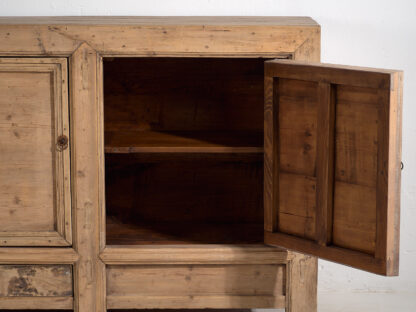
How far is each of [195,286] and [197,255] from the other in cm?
12

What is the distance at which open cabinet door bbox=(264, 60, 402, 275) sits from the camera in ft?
6.80

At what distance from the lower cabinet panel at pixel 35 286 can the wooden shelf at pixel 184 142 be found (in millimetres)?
475

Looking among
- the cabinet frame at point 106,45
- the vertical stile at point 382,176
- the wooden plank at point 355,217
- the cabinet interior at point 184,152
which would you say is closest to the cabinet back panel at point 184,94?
the cabinet interior at point 184,152

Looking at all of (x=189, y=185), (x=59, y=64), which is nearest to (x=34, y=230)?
(x=59, y=64)

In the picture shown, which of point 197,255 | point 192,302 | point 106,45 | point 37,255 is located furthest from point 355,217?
point 37,255

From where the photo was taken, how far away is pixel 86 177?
8.20ft

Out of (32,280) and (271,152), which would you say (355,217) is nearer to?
(271,152)

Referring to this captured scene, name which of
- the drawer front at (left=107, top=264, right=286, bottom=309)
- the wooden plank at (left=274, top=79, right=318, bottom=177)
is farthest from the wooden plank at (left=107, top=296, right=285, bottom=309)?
the wooden plank at (left=274, top=79, right=318, bottom=177)

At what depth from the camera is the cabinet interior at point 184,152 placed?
296 centimetres

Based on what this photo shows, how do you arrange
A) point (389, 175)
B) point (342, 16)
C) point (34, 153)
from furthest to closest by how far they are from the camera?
point (342, 16) < point (34, 153) < point (389, 175)

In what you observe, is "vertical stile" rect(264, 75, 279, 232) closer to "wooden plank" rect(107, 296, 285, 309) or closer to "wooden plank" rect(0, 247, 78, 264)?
"wooden plank" rect(107, 296, 285, 309)

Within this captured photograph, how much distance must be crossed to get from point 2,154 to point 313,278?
3.87 ft

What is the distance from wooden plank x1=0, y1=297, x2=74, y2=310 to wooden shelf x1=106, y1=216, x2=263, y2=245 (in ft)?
0.90

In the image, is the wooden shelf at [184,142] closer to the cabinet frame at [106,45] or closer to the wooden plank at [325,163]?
the cabinet frame at [106,45]
